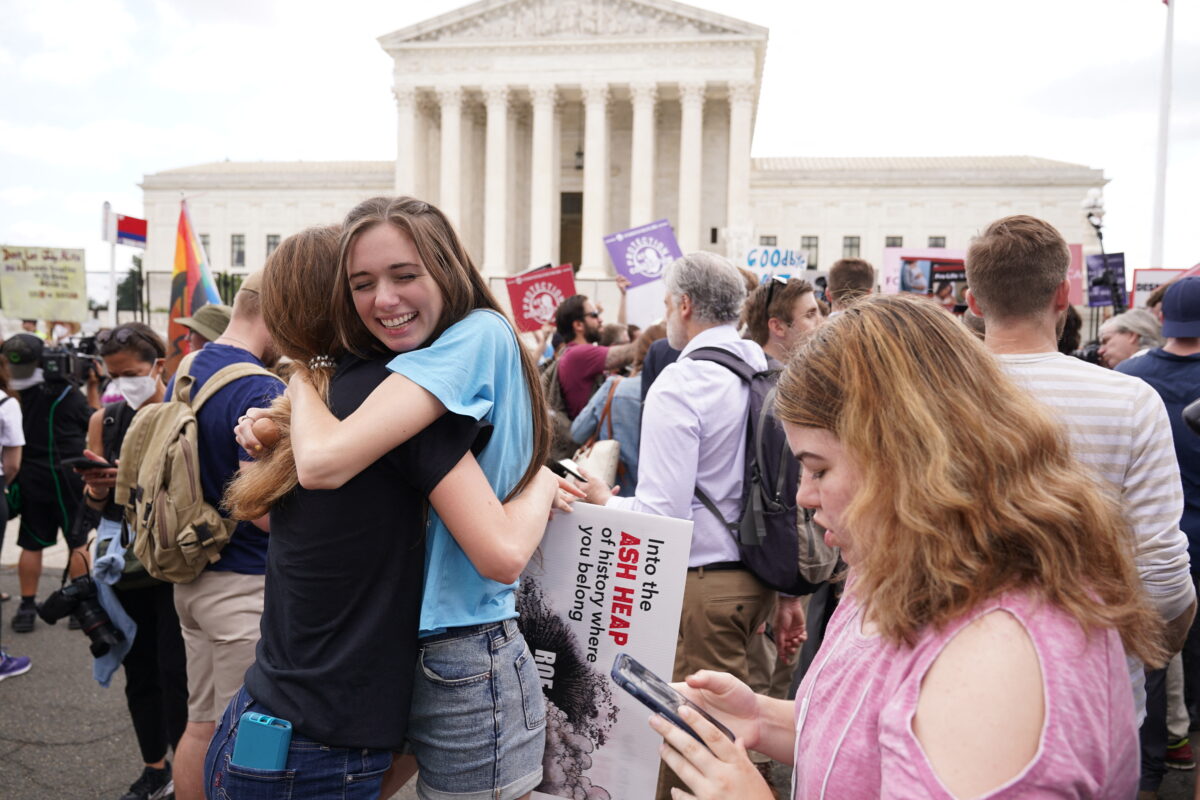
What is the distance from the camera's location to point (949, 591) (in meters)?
1.05

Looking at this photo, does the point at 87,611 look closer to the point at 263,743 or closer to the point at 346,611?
the point at 263,743

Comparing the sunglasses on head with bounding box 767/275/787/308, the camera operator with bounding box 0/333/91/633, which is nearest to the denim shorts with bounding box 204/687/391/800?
the sunglasses on head with bounding box 767/275/787/308

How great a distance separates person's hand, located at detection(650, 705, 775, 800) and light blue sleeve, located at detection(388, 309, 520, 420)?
712 millimetres

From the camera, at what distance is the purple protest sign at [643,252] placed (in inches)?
407

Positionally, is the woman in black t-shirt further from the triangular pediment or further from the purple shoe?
the triangular pediment

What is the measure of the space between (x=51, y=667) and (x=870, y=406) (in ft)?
18.3

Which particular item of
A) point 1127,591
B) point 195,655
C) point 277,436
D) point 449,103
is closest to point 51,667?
point 195,655

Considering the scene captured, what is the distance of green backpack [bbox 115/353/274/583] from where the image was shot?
2.76 metres

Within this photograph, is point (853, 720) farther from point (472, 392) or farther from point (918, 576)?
point (472, 392)

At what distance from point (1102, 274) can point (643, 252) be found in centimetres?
775

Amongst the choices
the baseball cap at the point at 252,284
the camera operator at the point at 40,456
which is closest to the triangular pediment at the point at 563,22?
the camera operator at the point at 40,456

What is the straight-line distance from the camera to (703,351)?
3.21 m

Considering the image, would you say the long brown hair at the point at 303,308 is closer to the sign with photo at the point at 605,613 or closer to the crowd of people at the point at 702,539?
the crowd of people at the point at 702,539

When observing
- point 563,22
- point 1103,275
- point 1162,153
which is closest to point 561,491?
point 1103,275
